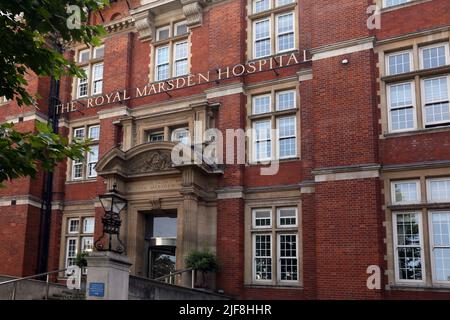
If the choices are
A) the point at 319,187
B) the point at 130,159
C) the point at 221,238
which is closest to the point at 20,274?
the point at 130,159

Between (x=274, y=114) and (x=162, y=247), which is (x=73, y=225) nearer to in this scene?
(x=162, y=247)

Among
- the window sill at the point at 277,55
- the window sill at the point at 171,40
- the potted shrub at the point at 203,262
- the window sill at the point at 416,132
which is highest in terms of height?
the window sill at the point at 171,40

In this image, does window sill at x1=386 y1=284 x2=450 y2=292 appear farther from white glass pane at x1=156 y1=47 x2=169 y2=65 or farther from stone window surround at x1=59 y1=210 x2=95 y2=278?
white glass pane at x1=156 y1=47 x2=169 y2=65

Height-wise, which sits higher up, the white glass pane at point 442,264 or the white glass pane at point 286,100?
the white glass pane at point 286,100

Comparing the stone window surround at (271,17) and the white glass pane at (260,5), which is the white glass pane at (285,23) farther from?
the white glass pane at (260,5)

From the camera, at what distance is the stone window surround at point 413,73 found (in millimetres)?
15250

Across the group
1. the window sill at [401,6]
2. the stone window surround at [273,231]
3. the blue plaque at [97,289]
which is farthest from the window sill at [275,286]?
the window sill at [401,6]

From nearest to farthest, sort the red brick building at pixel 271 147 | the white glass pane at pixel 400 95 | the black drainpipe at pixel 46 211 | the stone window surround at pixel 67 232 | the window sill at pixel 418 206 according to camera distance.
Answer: the window sill at pixel 418 206, the red brick building at pixel 271 147, the white glass pane at pixel 400 95, the stone window surround at pixel 67 232, the black drainpipe at pixel 46 211

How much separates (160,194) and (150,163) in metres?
1.14

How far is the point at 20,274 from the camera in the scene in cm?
2105

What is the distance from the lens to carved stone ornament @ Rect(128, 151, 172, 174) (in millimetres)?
18484

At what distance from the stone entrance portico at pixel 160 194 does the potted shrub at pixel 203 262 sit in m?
0.37

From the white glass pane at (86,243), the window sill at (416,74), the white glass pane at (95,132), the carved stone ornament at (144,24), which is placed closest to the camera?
the window sill at (416,74)

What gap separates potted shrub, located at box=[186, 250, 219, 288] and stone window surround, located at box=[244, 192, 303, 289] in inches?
42.3
